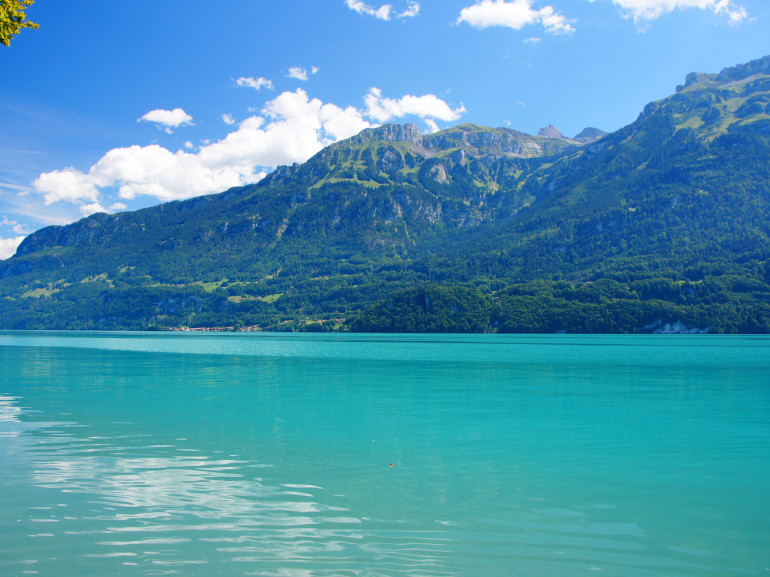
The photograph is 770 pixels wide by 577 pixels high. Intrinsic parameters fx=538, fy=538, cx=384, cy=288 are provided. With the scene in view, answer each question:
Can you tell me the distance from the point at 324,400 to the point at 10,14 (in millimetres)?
26136

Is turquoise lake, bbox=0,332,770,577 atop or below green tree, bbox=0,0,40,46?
below

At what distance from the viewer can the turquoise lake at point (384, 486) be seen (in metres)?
10.9

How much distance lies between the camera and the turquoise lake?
1095cm

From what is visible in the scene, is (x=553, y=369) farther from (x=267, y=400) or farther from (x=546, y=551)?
(x=546, y=551)

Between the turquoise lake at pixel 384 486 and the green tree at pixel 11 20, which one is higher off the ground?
the green tree at pixel 11 20

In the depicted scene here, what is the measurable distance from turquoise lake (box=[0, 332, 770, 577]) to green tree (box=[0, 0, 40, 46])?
561 inches

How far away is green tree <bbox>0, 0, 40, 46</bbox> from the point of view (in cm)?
1725

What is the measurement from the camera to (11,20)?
17.7 m

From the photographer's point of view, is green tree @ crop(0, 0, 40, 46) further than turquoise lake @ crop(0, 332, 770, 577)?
Yes

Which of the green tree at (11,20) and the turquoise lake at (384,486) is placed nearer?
the turquoise lake at (384,486)

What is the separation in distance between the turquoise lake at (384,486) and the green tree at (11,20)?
561 inches

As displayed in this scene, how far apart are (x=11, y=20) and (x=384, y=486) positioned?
19.2 meters

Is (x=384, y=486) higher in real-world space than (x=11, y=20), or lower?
lower

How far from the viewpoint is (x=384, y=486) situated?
52.5ft
